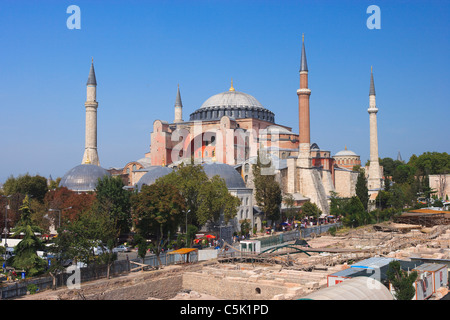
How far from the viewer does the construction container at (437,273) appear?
43.5 feet

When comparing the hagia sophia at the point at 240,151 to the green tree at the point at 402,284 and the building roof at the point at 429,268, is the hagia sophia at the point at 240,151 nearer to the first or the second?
the building roof at the point at 429,268

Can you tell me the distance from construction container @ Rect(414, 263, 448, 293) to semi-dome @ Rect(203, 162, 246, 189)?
1676 centimetres

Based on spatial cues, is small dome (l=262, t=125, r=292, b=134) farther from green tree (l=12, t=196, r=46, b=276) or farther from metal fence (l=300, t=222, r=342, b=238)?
green tree (l=12, t=196, r=46, b=276)

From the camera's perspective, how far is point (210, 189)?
2500cm

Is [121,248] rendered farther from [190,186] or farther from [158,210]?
[190,186]

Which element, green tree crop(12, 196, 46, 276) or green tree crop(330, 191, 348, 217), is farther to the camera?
green tree crop(330, 191, 348, 217)

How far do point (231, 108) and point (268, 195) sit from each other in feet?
56.6

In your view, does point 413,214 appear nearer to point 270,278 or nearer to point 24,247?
point 270,278

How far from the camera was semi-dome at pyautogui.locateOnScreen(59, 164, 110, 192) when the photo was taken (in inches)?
1267

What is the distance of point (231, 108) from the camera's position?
45.3 metres

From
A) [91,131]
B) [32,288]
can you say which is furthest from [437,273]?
[91,131]

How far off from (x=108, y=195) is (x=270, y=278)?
10.6 metres

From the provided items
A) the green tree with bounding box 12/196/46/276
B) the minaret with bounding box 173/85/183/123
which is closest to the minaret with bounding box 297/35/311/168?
the minaret with bounding box 173/85/183/123
